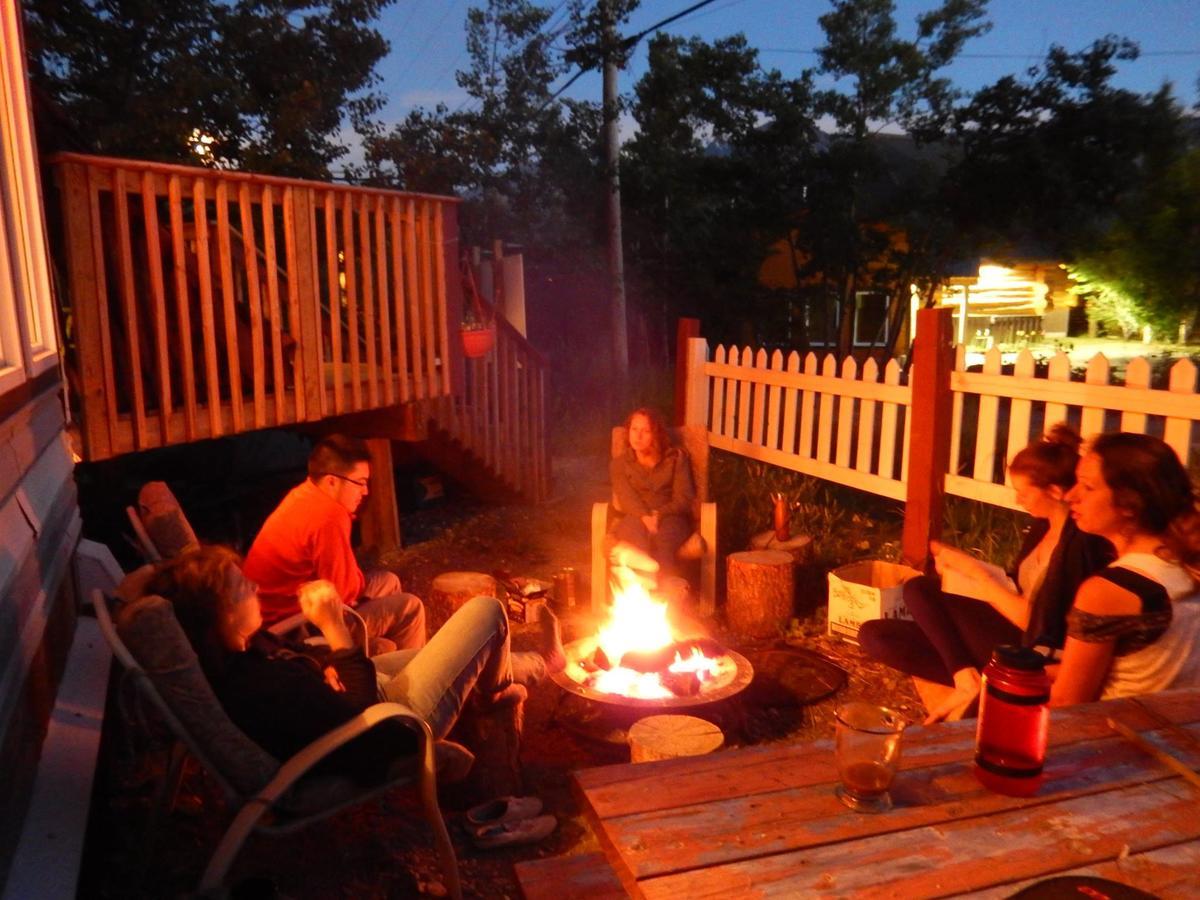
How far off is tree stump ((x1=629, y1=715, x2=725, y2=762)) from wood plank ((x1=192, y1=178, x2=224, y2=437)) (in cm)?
286

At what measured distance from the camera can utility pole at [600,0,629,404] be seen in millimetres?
12141

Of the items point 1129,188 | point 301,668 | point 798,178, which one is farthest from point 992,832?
point 1129,188

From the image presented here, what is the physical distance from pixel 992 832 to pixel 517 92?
16.4m

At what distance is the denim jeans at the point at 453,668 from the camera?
9.76ft

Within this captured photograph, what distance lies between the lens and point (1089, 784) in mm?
1774

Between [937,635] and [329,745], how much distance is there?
2.26 meters

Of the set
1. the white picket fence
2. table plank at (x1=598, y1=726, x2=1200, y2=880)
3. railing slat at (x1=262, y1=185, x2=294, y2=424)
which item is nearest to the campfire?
the white picket fence

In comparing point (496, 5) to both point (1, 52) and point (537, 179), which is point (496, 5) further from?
point (1, 52)

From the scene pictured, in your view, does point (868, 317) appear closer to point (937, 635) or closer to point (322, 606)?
point (937, 635)

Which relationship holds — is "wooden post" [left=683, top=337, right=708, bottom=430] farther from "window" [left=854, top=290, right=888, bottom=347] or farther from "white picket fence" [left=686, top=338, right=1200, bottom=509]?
"window" [left=854, top=290, right=888, bottom=347]

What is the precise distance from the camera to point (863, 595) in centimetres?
490

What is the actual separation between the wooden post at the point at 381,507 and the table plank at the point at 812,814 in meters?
5.41

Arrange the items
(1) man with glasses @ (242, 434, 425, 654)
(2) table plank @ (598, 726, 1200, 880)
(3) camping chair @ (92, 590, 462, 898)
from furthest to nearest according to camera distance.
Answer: (1) man with glasses @ (242, 434, 425, 654) < (3) camping chair @ (92, 590, 462, 898) < (2) table plank @ (598, 726, 1200, 880)

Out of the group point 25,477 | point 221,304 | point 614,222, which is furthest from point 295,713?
point 614,222
